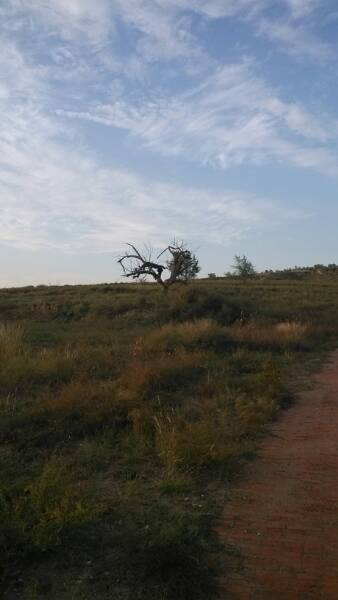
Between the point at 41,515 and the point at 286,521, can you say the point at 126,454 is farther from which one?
the point at 286,521

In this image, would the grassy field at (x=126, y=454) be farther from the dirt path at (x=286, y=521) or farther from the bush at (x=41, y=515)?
the dirt path at (x=286, y=521)

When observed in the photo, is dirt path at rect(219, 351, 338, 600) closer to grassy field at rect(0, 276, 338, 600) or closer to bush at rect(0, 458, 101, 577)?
grassy field at rect(0, 276, 338, 600)

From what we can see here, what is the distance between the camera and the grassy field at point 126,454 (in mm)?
3867

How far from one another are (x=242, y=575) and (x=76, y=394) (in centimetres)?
449

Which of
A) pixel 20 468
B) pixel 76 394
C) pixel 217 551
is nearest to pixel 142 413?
pixel 76 394

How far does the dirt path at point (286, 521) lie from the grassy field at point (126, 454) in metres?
0.20

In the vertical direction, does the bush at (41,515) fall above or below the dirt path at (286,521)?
above

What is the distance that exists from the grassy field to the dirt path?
20 centimetres

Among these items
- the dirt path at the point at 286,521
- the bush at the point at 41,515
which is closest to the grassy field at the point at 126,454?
the bush at the point at 41,515

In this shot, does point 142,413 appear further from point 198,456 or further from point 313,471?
point 313,471

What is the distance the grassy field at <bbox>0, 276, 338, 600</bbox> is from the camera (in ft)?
12.7

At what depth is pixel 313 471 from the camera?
588 cm

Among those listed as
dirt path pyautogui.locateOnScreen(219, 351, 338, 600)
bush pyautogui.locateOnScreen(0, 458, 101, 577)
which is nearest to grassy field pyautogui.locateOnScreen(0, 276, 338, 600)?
bush pyautogui.locateOnScreen(0, 458, 101, 577)

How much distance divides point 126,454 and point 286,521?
2.14 metres
